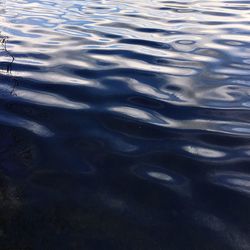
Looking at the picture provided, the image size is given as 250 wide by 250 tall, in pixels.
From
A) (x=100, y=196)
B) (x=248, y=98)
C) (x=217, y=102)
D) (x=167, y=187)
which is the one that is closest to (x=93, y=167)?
(x=100, y=196)

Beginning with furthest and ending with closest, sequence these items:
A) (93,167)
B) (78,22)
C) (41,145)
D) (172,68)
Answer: (78,22), (172,68), (41,145), (93,167)

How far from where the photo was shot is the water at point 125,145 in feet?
7.15

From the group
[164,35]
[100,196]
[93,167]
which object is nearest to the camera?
[100,196]

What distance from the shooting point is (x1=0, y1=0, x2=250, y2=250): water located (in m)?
2.18

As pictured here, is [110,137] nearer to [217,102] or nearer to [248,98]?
[217,102]

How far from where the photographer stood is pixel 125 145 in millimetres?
3119

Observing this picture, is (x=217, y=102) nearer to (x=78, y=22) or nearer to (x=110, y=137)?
(x=110, y=137)

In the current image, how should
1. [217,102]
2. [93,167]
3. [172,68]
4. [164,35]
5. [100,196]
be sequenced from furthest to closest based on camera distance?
1. [164,35]
2. [172,68]
3. [217,102]
4. [93,167]
5. [100,196]

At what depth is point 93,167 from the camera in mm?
2820

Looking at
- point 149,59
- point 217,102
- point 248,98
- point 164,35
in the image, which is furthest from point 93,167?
point 164,35

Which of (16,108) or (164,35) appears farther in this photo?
(164,35)

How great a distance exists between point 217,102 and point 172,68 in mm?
1333

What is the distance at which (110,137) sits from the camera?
3.24 metres

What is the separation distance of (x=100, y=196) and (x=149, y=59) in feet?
11.3
